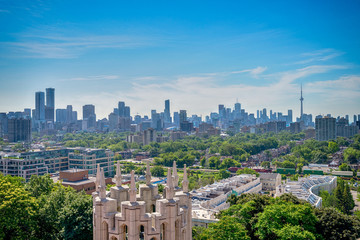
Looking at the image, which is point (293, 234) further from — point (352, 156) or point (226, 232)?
point (352, 156)

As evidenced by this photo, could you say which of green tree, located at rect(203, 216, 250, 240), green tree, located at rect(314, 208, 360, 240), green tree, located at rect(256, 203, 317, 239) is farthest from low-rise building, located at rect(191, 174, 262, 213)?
green tree, located at rect(314, 208, 360, 240)

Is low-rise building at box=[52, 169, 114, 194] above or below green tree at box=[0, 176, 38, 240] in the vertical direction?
below

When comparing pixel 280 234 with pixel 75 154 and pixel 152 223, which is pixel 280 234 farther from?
pixel 75 154

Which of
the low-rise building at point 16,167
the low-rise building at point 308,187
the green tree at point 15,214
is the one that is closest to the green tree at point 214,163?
the low-rise building at point 308,187

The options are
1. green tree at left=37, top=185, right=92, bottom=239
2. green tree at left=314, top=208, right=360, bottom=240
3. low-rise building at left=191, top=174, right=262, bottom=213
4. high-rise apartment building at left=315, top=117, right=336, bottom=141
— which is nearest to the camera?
green tree at left=37, top=185, right=92, bottom=239

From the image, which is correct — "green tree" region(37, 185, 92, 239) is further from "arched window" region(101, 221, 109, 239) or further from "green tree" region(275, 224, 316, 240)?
"green tree" region(275, 224, 316, 240)

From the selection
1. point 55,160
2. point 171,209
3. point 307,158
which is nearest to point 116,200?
point 171,209
